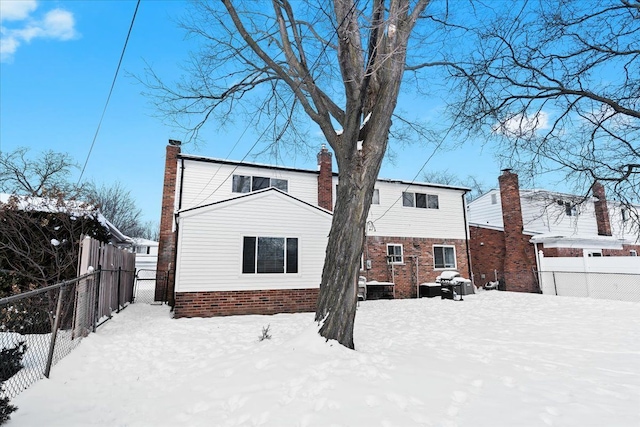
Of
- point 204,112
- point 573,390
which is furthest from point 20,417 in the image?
point 204,112

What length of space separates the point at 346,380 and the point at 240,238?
6.79m

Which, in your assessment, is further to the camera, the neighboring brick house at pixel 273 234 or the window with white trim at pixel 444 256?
the window with white trim at pixel 444 256

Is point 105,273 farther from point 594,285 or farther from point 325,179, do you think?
point 594,285

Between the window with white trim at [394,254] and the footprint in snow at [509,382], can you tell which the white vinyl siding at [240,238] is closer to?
the window with white trim at [394,254]

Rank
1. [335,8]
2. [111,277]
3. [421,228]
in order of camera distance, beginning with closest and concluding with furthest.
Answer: [335,8] < [111,277] < [421,228]

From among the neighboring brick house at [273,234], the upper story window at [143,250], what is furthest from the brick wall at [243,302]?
the upper story window at [143,250]

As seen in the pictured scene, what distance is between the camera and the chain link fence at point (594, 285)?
1290cm

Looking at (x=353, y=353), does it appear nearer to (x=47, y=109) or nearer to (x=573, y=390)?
(x=573, y=390)

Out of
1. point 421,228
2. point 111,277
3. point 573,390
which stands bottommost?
point 573,390

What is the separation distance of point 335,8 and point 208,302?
Result: 7.76 m

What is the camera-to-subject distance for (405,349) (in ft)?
17.0

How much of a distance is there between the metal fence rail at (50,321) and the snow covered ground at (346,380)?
224mm

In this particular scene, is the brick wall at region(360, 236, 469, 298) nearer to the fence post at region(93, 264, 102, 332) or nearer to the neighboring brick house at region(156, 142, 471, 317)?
the neighboring brick house at region(156, 142, 471, 317)

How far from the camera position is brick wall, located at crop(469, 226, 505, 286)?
1709cm
